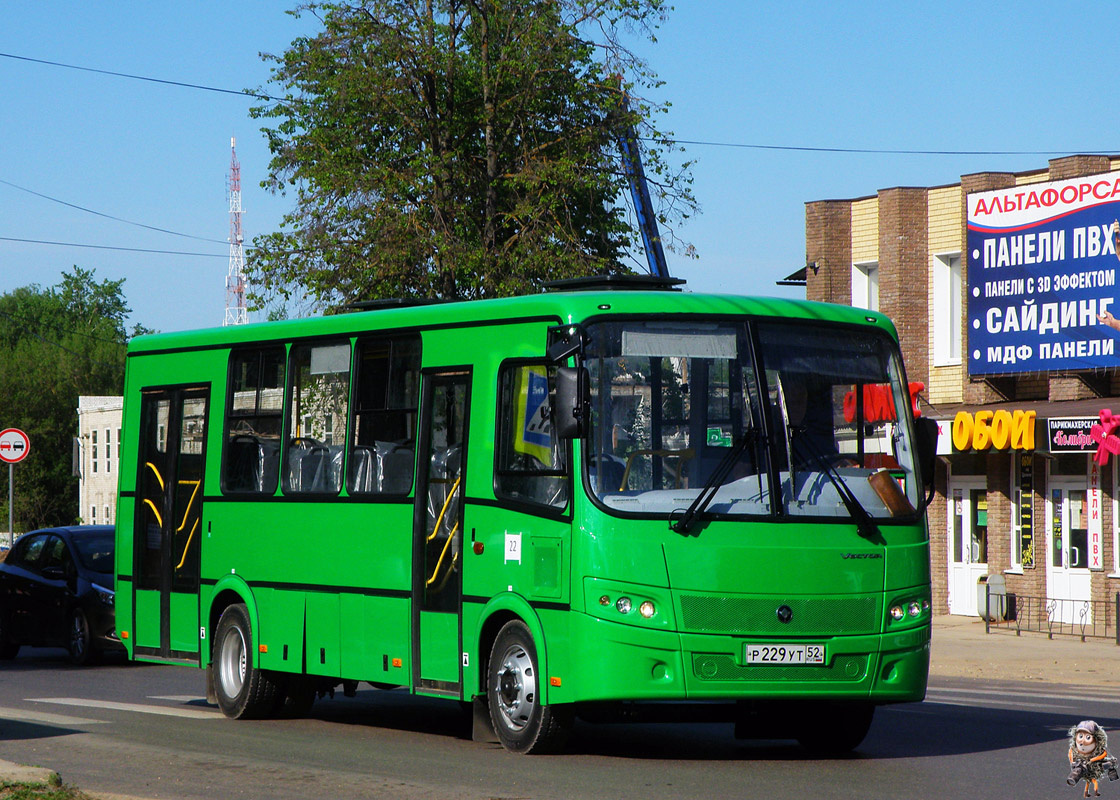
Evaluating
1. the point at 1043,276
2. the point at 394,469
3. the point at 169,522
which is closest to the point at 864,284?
the point at 1043,276

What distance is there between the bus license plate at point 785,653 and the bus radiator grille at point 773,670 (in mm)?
41

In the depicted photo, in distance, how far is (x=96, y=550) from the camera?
2105 cm

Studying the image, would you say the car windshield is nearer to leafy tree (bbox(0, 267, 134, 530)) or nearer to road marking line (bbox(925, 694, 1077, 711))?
road marking line (bbox(925, 694, 1077, 711))

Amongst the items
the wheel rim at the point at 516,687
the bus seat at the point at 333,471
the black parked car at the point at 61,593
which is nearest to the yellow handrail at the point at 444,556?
the wheel rim at the point at 516,687

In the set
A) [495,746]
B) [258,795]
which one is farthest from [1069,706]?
[258,795]

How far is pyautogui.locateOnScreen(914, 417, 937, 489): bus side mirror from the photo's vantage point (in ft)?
38.0

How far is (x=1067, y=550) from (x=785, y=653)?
20.6 meters

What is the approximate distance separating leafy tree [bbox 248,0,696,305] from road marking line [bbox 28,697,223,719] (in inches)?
598

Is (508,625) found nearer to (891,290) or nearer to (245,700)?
(245,700)

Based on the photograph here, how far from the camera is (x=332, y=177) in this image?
1206 inches

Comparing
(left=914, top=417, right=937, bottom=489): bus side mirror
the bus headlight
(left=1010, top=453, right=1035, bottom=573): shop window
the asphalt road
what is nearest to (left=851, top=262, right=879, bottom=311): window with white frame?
(left=1010, top=453, right=1035, bottom=573): shop window

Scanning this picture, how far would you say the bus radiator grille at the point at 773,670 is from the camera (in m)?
10.7

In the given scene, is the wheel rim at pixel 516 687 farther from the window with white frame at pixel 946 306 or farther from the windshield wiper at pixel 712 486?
the window with white frame at pixel 946 306

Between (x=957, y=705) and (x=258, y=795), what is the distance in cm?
847
